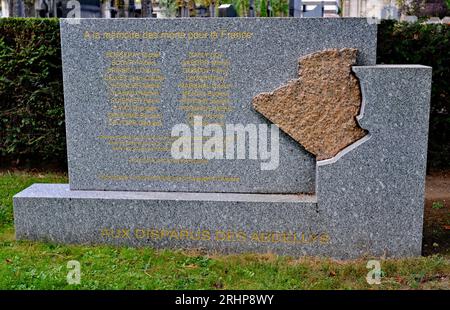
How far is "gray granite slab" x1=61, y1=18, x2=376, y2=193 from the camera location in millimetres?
5000

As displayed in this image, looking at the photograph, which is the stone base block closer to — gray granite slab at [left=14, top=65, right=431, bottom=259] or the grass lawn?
gray granite slab at [left=14, top=65, right=431, bottom=259]

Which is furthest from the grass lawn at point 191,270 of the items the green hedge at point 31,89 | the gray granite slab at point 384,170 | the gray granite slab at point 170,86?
the green hedge at point 31,89

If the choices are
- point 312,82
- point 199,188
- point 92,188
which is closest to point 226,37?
point 312,82

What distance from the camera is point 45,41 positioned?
7.74 metres

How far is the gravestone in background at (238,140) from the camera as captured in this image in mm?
4824

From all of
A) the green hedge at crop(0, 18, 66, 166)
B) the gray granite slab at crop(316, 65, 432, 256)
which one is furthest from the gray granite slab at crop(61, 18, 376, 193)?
the green hedge at crop(0, 18, 66, 166)

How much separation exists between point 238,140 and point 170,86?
0.79 metres

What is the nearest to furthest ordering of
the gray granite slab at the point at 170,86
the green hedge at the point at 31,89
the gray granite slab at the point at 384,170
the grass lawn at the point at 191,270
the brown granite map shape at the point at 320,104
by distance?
the grass lawn at the point at 191,270 → the gray granite slab at the point at 384,170 → the brown granite map shape at the point at 320,104 → the gray granite slab at the point at 170,86 → the green hedge at the point at 31,89

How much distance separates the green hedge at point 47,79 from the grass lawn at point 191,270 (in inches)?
122

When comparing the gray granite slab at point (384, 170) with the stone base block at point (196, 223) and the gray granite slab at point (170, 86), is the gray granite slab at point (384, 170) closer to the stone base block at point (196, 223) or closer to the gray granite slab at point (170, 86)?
the stone base block at point (196, 223)

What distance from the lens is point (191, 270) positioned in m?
4.62

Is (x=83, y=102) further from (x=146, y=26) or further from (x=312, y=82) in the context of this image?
(x=312, y=82)

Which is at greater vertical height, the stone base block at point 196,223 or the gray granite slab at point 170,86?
the gray granite slab at point 170,86

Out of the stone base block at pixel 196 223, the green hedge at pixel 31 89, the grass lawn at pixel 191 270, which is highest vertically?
the green hedge at pixel 31 89
